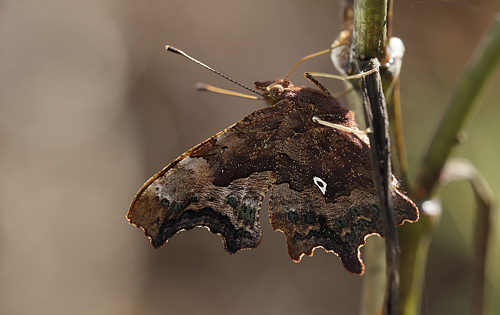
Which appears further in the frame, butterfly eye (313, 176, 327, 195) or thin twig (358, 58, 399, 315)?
butterfly eye (313, 176, 327, 195)

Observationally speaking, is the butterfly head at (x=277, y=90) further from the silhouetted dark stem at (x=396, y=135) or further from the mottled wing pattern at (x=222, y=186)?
the silhouetted dark stem at (x=396, y=135)

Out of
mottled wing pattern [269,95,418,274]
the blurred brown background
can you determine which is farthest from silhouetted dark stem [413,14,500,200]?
the blurred brown background

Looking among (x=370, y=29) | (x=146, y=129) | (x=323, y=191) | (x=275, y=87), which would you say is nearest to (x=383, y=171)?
(x=370, y=29)

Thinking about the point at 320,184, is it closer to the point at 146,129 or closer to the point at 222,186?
the point at 222,186

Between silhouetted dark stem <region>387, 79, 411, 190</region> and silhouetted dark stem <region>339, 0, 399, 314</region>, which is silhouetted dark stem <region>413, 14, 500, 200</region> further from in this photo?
silhouetted dark stem <region>339, 0, 399, 314</region>

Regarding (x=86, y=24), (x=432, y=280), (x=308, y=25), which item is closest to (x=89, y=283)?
(x=86, y=24)

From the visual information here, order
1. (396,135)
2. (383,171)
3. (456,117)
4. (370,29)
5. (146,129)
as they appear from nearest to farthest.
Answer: (383,171) → (370,29) → (396,135) → (456,117) → (146,129)

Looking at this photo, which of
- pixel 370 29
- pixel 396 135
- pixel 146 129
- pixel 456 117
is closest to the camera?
pixel 370 29
